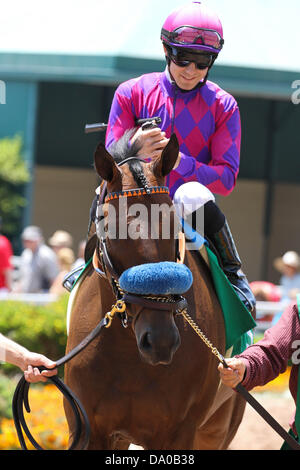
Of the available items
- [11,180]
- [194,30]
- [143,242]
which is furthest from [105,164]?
[11,180]

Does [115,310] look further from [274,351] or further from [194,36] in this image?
[194,36]

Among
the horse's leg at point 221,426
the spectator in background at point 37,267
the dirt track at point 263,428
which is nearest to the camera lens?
the horse's leg at point 221,426

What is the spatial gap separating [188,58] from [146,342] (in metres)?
1.57

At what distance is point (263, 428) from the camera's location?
23.0 ft

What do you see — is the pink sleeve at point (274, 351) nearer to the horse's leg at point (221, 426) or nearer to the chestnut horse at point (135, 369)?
the chestnut horse at point (135, 369)

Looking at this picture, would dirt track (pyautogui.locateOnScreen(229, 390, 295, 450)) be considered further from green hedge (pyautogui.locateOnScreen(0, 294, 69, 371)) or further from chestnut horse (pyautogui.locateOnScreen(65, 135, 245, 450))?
chestnut horse (pyautogui.locateOnScreen(65, 135, 245, 450))

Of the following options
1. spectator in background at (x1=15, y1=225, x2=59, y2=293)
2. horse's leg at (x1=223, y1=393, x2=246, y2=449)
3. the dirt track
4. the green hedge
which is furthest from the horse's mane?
spectator in background at (x1=15, y1=225, x2=59, y2=293)

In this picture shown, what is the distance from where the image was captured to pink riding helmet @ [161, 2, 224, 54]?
3.75 m

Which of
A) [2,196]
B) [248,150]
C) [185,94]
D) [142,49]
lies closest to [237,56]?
[142,49]

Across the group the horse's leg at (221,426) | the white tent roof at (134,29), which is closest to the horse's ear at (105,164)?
the horse's leg at (221,426)

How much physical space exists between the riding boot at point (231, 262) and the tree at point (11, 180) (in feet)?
34.9

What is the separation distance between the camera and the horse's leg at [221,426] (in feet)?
14.7

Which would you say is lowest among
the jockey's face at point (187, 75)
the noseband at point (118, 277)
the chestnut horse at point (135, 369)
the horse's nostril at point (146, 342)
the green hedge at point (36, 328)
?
the green hedge at point (36, 328)
